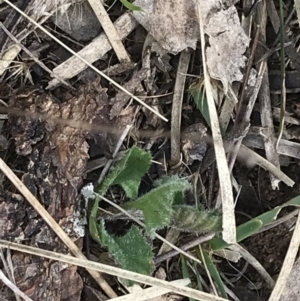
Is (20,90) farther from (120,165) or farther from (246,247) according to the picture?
(246,247)

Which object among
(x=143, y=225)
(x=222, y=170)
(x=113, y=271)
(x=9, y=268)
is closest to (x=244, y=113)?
(x=222, y=170)

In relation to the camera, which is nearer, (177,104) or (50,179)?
(50,179)

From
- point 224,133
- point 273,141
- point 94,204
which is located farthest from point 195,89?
point 94,204

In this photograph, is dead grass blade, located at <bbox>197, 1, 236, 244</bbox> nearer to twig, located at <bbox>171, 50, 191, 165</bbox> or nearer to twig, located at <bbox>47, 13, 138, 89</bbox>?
twig, located at <bbox>171, 50, 191, 165</bbox>

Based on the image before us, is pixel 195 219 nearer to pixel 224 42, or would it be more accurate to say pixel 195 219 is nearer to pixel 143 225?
pixel 143 225

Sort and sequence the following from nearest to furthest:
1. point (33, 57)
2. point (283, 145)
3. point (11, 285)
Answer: point (11, 285)
point (33, 57)
point (283, 145)

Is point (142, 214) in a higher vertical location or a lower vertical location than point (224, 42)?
lower

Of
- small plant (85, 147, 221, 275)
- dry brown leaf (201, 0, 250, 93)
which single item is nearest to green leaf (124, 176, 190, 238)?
small plant (85, 147, 221, 275)
